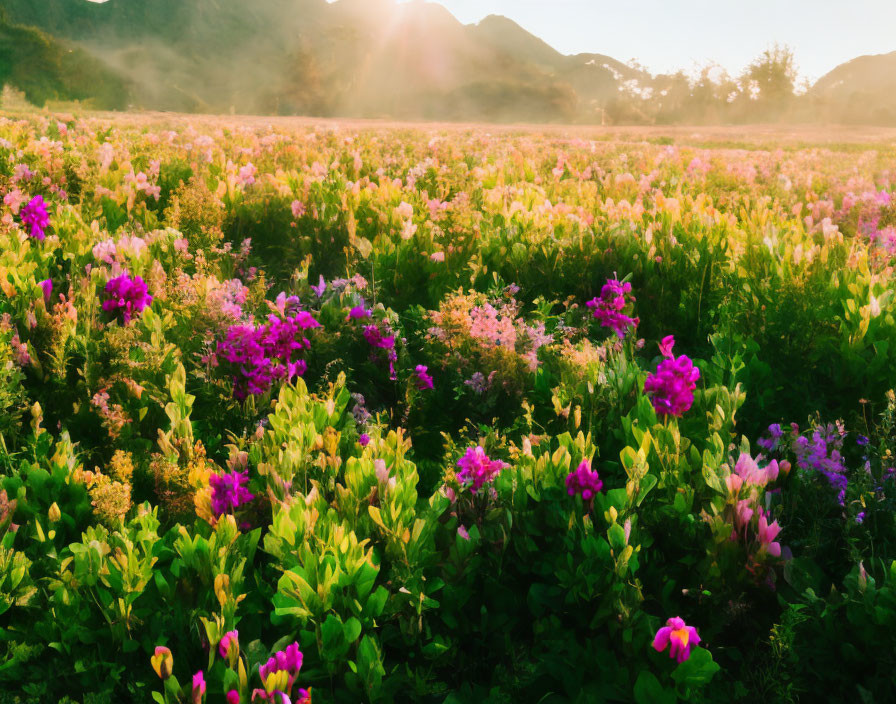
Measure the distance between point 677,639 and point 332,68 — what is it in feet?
284

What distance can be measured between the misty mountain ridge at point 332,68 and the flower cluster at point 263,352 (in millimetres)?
50198

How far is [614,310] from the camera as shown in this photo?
13.2ft

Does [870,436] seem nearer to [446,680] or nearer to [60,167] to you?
[446,680]

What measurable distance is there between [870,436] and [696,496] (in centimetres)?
128

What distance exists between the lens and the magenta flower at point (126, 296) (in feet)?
12.3

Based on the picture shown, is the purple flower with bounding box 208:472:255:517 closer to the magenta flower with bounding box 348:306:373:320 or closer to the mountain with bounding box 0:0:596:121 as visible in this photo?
the magenta flower with bounding box 348:306:373:320

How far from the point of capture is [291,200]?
6426 mm

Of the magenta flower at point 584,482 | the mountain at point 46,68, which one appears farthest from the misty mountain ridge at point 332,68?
the magenta flower at point 584,482

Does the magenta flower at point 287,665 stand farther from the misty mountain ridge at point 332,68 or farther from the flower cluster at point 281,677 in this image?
the misty mountain ridge at point 332,68

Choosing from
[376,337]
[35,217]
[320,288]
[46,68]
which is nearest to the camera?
[376,337]

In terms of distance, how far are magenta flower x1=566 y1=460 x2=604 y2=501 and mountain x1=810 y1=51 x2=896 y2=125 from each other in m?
68.9

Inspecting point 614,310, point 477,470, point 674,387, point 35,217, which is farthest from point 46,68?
point 674,387

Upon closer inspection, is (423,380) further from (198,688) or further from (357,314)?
(198,688)

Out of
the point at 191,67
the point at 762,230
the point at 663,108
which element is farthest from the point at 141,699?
the point at 191,67
